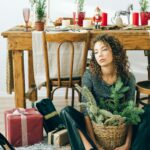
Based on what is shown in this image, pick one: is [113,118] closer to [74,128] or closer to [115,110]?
[115,110]

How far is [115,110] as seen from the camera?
2.33 metres

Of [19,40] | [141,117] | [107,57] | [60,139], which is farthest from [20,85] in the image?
[141,117]

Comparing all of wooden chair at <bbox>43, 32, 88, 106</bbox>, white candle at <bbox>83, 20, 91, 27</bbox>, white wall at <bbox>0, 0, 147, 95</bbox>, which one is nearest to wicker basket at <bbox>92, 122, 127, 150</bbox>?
wooden chair at <bbox>43, 32, 88, 106</bbox>

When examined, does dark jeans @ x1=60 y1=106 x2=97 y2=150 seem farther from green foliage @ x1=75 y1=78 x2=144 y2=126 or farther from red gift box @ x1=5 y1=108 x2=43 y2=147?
red gift box @ x1=5 y1=108 x2=43 y2=147

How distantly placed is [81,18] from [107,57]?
3.53 ft

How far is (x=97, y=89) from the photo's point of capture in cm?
246

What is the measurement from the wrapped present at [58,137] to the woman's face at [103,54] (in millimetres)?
540

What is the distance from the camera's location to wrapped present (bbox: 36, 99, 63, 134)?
9.04ft

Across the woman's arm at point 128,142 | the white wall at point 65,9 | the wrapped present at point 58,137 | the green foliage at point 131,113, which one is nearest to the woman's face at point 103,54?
the green foliage at point 131,113

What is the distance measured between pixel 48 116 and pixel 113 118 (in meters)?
0.68

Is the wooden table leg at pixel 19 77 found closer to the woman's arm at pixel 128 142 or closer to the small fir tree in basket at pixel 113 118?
the small fir tree in basket at pixel 113 118

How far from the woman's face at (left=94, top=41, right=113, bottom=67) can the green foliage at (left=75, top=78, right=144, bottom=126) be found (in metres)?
0.14

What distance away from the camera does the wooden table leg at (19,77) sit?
291cm

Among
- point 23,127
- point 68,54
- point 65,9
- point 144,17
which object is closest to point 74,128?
point 23,127
